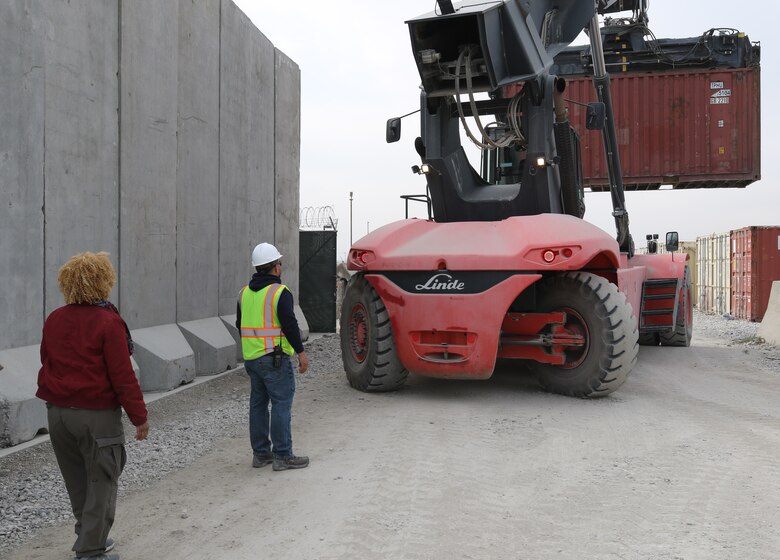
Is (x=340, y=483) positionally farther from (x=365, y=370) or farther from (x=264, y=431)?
(x=365, y=370)

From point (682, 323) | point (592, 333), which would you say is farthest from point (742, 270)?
point (592, 333)

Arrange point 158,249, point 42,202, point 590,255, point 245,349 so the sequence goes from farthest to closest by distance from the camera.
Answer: point 158,249
point 590,255
point 42,202
point 245,349

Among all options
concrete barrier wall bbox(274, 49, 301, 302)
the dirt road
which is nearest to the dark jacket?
the dirt road

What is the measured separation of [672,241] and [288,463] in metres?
8.88

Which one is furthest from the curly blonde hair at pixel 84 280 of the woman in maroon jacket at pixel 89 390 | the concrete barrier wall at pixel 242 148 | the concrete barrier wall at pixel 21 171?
Answer: the concrete barrier wall at pixel 242 148

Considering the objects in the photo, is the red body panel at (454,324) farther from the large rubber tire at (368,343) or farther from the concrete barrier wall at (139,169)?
the concrete barrier wall at (139,169)

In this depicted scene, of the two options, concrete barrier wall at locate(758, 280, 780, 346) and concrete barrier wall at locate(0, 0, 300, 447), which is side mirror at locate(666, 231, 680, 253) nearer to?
concrete barrier wall at locate(758, 280, 780, 346)

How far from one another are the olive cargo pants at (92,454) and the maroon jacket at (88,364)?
55 mm

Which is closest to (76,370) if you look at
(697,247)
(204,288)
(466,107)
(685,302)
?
(466,107)

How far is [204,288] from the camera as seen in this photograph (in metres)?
9.88

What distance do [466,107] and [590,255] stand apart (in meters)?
2.20

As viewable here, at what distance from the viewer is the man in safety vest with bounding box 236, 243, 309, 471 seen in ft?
17.2

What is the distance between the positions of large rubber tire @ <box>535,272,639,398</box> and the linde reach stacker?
0.04ft

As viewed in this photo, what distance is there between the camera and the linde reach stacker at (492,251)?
7312 mm
